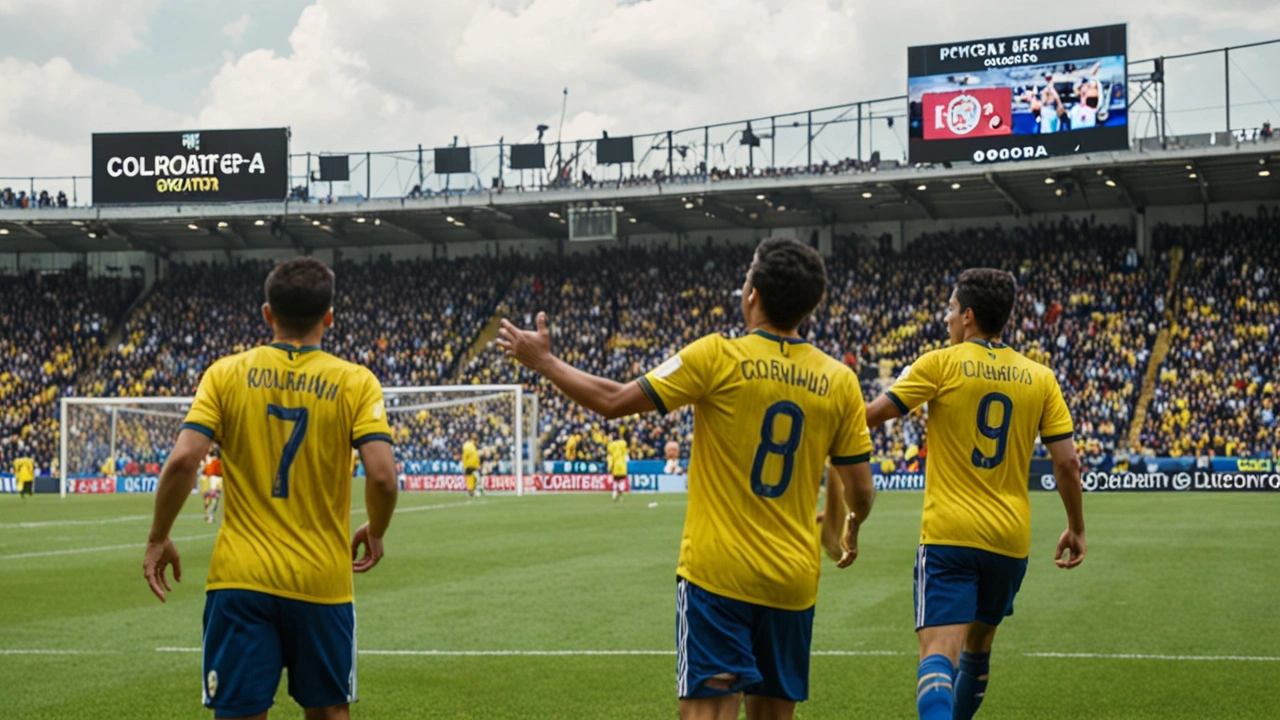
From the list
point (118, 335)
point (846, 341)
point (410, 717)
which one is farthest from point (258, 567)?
point (118, 335)

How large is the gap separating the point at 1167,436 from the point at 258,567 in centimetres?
4005

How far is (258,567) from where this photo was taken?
4.99m

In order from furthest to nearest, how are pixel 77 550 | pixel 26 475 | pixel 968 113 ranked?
pixel 26 475, pixel 968 113, pixel 77 550

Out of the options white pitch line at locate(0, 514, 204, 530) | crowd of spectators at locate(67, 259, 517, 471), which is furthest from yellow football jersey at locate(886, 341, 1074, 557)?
crowd of spectators at locate(67, 259, 517, 471)

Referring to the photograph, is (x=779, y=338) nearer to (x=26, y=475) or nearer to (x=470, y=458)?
(x=470, y=458)

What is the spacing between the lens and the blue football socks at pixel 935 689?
6.11 m

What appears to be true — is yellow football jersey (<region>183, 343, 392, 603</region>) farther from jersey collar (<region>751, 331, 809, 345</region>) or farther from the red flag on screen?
the red flag on screen

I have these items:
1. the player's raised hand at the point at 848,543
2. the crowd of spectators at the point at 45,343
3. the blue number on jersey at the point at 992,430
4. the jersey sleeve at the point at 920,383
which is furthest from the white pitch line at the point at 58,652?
the crowd of spectators at the point at 45,343

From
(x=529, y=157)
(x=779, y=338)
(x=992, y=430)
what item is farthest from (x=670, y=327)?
(x=779, y=338)

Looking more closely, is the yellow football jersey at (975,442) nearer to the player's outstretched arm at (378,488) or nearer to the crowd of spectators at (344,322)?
the player's outstretched arm at (378,488)

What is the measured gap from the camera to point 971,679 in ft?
23.2

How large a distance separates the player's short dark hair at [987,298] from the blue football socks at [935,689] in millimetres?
1718

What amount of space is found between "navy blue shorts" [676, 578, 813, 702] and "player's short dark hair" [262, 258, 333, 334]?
172 cm

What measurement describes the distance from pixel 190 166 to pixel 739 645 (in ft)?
165
